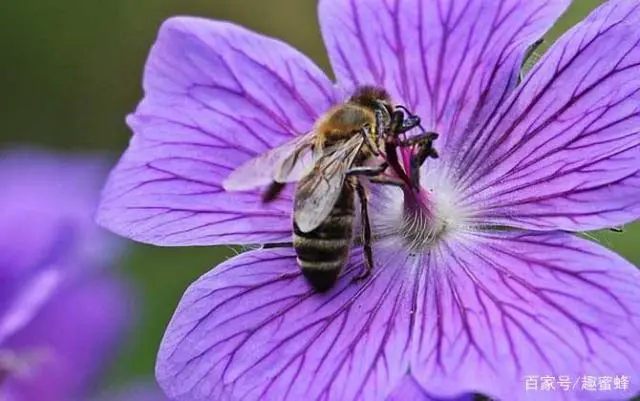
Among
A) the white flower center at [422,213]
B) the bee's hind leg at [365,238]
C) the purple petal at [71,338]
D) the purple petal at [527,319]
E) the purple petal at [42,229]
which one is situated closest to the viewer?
the purple petal at [527,319]

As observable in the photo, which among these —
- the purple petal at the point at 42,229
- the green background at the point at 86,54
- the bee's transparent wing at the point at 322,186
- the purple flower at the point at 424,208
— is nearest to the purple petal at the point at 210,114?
the purple flower at the point at 424,208

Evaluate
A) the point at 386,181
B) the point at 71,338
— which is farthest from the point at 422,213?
the point at 71,338

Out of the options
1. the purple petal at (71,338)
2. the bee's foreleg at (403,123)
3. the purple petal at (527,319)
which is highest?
the bee's foreleg at (403,123)

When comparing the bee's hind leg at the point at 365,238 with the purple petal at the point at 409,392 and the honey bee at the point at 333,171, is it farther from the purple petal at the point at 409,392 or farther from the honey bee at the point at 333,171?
the purple petal at the point at 409,392

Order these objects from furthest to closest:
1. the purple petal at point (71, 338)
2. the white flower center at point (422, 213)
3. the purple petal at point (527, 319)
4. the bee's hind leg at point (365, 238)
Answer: the purple petal at point (71, 338)
the white flower center at point (422, 213)
the bee's hind leg at point (365, 238)
the purple petal at point (527, 319)

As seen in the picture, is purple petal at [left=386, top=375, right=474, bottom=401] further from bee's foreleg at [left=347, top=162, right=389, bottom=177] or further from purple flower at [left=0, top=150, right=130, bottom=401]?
purple flower at [left=0, top=150, right=130, bottom=401]

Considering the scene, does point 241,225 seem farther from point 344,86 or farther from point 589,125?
point 589,125

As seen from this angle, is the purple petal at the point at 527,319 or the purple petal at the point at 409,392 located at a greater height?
the purple petal at the point at 527,319

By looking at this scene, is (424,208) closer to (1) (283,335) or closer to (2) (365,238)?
(2) (365,238)
